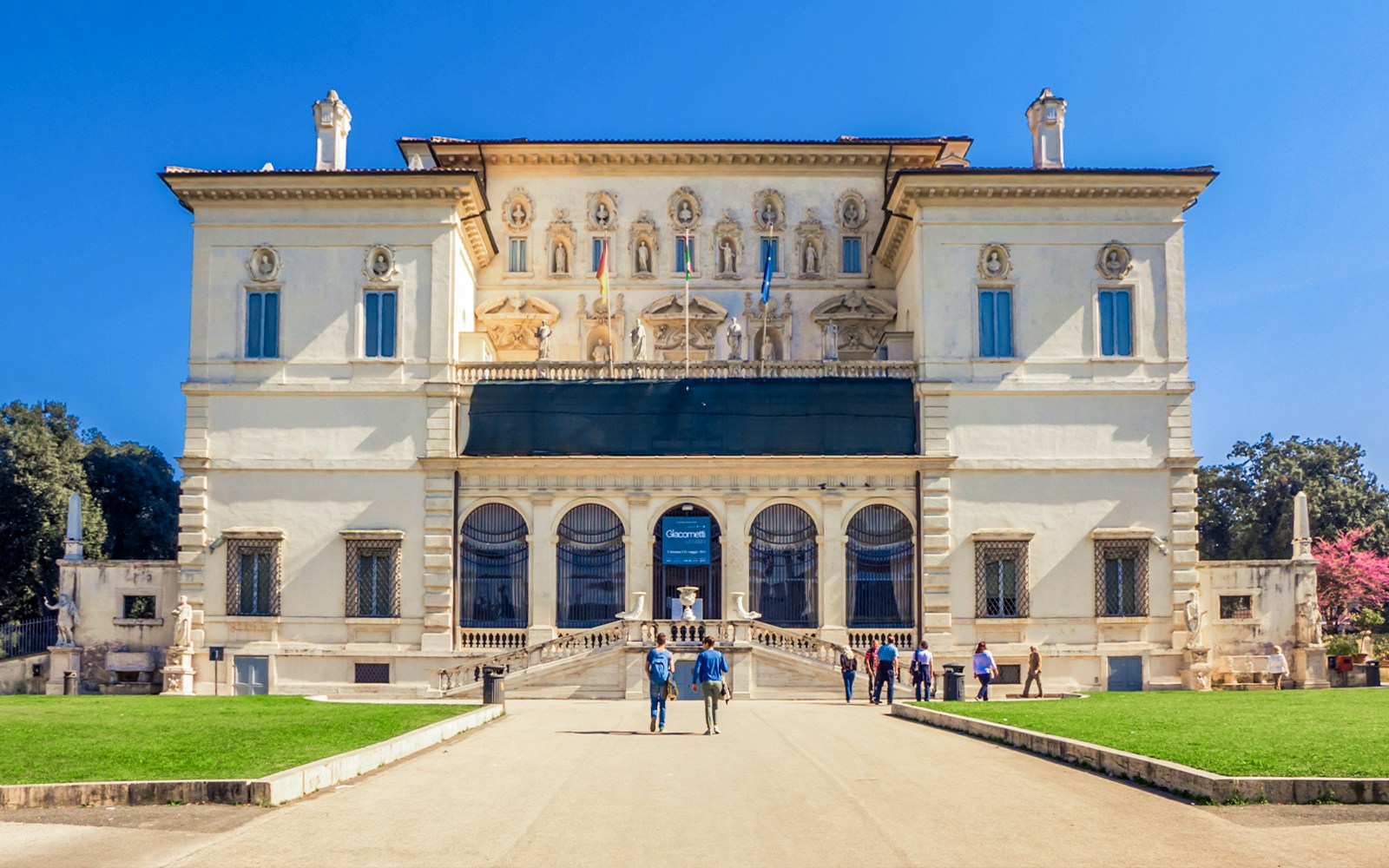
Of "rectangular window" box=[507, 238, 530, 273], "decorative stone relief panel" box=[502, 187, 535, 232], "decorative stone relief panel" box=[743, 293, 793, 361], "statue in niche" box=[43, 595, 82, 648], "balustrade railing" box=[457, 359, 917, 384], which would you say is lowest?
"statue in niche" box=[43, 595, 82, 648]

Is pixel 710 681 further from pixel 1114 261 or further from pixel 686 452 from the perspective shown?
pixel 1114 261

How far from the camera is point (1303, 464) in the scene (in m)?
67.9

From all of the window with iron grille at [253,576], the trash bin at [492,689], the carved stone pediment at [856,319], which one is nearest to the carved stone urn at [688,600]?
the trash bin at [492,689]

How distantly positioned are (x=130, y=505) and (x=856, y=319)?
3680 centimetres

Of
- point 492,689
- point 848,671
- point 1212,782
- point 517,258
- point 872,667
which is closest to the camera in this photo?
point 1212,782

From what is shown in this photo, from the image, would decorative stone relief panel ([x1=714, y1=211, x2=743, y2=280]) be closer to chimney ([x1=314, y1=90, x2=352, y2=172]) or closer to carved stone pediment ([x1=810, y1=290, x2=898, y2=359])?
carved stone pediment ([x1=810, y1=290, x2=898, y2=359])

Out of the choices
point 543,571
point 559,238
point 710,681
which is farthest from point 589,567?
point 710,681

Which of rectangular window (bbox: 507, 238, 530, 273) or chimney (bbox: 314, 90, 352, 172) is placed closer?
chimney (bbox: 314, 90, 352, 172)

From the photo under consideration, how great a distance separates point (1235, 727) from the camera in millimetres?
22109

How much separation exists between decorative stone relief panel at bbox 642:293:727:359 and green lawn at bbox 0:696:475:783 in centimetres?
1923

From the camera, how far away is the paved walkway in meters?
12.1

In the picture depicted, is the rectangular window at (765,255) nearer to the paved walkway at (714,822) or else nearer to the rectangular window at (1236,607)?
the rectangular window at (1236,607)

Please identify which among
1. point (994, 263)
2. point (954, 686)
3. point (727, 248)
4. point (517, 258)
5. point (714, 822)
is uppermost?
point (727, 248)

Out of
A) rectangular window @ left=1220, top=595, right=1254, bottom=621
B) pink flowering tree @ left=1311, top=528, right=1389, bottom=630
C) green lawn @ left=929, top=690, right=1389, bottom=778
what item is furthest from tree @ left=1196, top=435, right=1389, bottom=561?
green lawn @ left=929, top=690, right=1389, bottom=778
